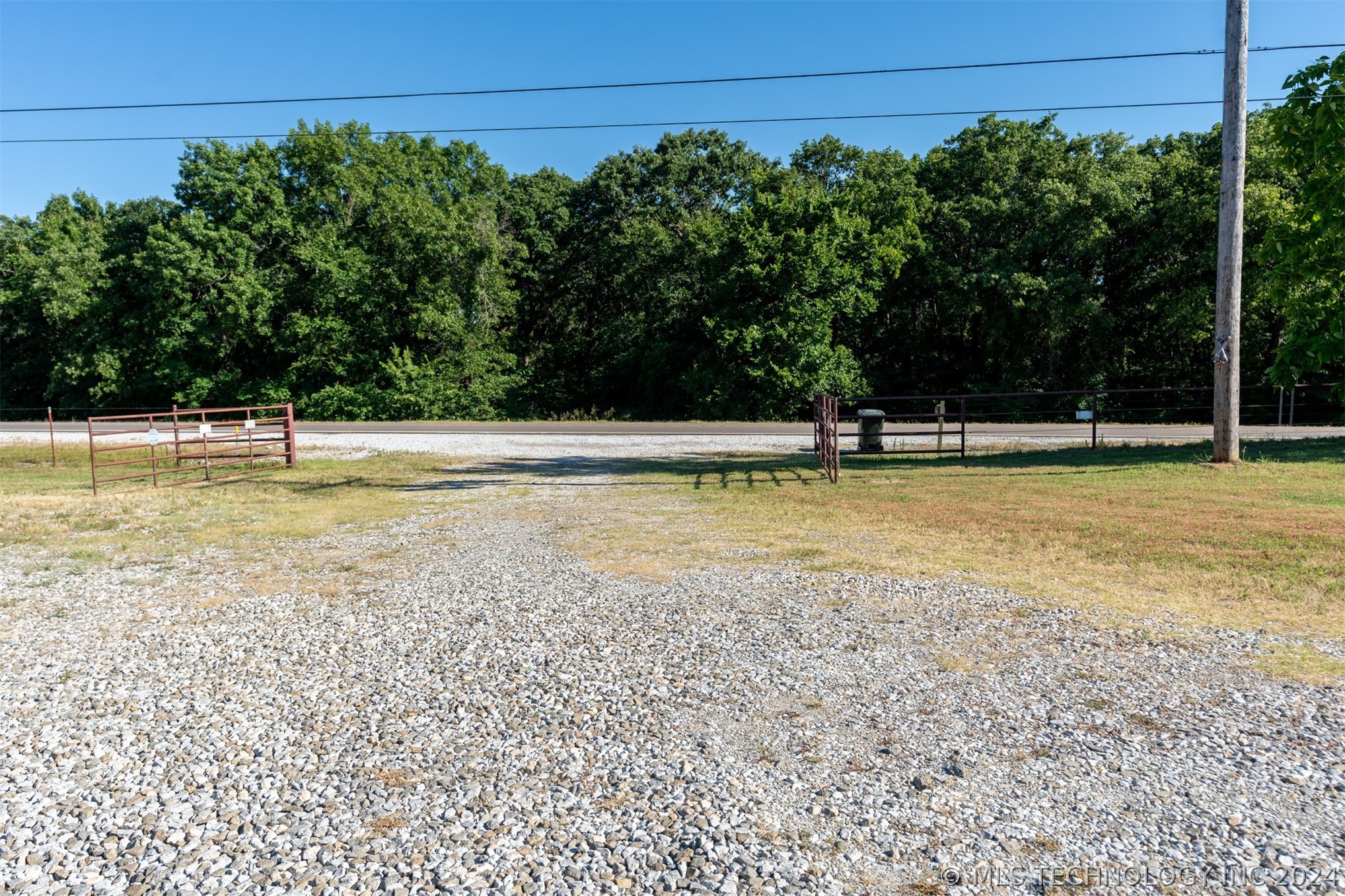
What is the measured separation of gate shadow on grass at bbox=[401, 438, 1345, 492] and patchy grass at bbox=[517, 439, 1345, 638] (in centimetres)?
10

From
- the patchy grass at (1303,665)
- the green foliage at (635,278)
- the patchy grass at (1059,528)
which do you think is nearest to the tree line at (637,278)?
the green foliage at (635,278)

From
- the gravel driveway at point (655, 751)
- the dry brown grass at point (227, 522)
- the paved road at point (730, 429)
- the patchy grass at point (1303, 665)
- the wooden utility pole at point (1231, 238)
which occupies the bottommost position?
the gravel driveway at point (655, 751)

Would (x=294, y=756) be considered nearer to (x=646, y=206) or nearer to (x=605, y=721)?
(x=605, y=721)

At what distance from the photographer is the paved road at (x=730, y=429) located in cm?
2141

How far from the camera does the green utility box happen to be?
1841cm

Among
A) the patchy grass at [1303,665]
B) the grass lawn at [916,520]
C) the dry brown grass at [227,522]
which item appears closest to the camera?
the patchy grass at [1303,665]

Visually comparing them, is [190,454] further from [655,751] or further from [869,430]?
[655,751]

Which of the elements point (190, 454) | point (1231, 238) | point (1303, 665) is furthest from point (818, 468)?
point (190, 454)

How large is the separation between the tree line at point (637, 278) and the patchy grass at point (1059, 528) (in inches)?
631

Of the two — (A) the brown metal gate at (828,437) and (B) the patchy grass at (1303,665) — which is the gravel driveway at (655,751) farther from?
(A) the brown metal gate at (828,437)

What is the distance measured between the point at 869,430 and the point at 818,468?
9.69ft

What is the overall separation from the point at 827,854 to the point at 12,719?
4779mm

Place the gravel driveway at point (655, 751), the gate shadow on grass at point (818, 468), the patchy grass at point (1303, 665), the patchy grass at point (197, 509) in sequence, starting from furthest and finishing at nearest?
the gate shadow on grass at point (818, 468)
the patchy grass at point (197, 509)
the patchy grass at point (1303, 665)
the gravel driveway at point (655, 751)

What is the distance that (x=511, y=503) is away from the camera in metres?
13.1
